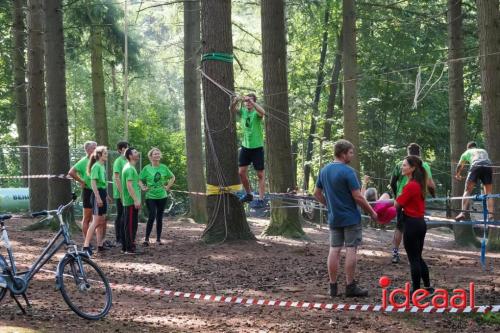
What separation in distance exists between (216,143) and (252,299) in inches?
175

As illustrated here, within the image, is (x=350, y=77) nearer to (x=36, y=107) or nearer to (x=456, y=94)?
(x=456, y=94)

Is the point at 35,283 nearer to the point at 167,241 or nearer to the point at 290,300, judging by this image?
the point at 290,300

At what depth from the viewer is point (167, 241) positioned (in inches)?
525

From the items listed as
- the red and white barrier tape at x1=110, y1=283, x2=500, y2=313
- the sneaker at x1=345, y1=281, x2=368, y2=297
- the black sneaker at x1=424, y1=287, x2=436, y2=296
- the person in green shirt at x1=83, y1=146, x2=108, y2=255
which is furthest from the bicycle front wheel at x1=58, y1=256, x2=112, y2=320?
the person in green shirt at x1=83, y1=146, x2=108, y2=255

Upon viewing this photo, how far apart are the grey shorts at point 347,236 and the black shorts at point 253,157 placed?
316 centimetres

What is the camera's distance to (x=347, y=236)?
782 cm

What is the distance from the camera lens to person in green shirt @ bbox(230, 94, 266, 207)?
1062cm

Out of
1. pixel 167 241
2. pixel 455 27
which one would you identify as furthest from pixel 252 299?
pixel 455 27

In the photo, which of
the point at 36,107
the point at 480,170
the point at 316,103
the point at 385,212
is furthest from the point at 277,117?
the point at 316,103

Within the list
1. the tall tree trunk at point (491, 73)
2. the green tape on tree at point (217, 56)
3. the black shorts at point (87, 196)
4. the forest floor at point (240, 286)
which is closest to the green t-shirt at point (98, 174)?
the black shorts at point (87, 196)

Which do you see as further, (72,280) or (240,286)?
(240,286)

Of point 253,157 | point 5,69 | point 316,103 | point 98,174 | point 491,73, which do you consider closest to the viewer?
point 253,157

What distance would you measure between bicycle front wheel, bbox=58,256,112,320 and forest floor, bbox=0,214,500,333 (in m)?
0.13

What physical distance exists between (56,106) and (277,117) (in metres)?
4.68
